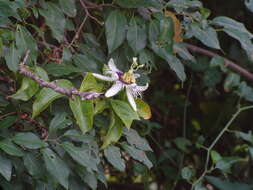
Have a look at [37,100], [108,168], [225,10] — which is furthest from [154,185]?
[37,100]

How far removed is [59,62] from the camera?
1.01 metres

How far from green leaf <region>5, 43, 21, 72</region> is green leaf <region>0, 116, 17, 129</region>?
9 cm

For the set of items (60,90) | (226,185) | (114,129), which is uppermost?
(60,90)

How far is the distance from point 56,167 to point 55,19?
309mm

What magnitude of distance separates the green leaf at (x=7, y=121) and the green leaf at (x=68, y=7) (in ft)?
0.83

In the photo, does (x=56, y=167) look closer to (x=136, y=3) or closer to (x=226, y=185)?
(x=136, y=3)

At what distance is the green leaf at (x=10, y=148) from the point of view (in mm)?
861

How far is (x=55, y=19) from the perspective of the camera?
1.01 m

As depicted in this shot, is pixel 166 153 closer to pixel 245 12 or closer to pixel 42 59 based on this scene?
pixel 245 12

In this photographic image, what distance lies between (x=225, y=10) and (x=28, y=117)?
1.05 m

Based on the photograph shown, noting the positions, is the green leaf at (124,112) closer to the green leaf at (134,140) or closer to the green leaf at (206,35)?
the green leaf at (134,140)

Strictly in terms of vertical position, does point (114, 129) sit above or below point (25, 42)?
below

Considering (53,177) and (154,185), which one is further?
(154,185)

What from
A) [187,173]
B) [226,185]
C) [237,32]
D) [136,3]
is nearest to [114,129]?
[136,3]
